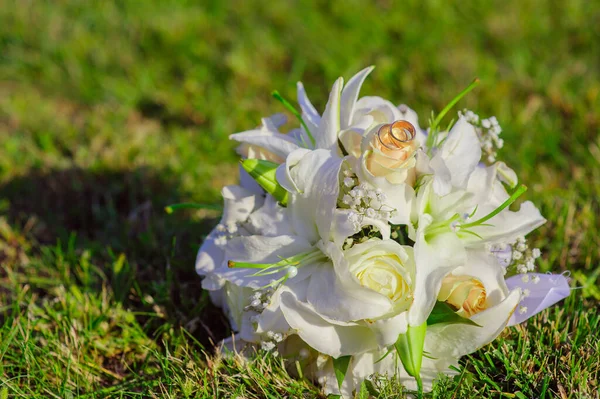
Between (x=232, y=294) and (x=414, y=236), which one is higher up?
(x=414, y=236)

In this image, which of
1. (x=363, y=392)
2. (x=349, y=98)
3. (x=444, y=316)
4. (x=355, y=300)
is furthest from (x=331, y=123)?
(x=363, y=392)

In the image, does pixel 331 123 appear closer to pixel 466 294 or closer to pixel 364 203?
pixel 364 203

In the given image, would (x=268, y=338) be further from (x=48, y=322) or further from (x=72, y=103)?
(x=72, y=103)

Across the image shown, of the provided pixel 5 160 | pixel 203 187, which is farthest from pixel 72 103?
pixel 203 187

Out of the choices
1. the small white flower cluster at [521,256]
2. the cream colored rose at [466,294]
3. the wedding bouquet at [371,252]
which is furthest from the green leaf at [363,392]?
the small white flower cluster at [521,256]

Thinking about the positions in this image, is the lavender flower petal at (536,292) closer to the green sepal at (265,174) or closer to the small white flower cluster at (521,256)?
the small white flower cluster at (521,256)

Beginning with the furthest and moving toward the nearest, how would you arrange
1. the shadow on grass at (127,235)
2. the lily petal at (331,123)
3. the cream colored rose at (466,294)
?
the shadow on grass at (127,235) → the lily petal at (331,123) → the cream colored rose at (466,294)
